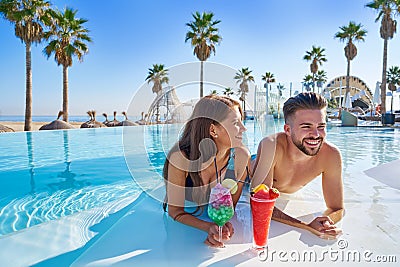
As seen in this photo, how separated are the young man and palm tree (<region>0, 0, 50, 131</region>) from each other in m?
16.9

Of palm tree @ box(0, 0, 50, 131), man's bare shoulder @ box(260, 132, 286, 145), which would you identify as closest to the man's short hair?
man's bare shoulder @ box(260, 132, 286, 145)

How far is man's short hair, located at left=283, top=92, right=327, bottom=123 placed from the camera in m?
1.86

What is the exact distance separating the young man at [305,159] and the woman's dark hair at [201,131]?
0.39m

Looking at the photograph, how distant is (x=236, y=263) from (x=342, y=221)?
1160mm

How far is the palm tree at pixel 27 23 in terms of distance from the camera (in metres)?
15.6

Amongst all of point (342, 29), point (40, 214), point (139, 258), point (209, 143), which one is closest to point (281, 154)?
point (209, 143)

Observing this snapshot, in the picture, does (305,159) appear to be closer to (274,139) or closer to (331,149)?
(331,149)

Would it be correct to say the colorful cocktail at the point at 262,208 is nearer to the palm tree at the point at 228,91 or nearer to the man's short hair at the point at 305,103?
the man's short hair at the point at 305,103

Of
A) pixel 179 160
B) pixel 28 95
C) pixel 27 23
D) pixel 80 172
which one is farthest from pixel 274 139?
pixel 27 23

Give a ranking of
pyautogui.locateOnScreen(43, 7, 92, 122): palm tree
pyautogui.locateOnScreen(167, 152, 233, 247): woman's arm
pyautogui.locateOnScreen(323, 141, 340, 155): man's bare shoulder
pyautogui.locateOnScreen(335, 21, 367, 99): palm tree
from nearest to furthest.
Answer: pyautogui.locateOnScreen(167, 152, 233, 247): woman's arm
pyautogui.locateOnScreen(323, 141, 340, 155): man's bare shoulder
pyautogui.locateOnScreen(43, 7, 92, 122): palm tree
pyautogui.locateOnScreen(335, 21, 367, 99): palm tree

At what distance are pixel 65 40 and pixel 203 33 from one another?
10543 millimetres

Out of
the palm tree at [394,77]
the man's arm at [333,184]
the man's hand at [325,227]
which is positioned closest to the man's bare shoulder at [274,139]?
the man's arm at [333,184]

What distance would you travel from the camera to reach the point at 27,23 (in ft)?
52.5

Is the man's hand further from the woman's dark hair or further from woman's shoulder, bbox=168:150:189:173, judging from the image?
woman's shoulder, bbox=168:150:189:173
